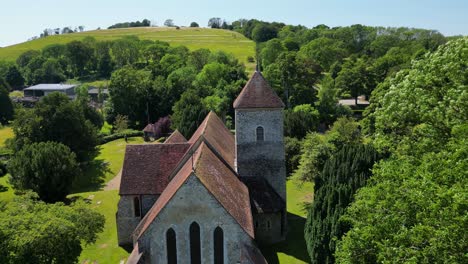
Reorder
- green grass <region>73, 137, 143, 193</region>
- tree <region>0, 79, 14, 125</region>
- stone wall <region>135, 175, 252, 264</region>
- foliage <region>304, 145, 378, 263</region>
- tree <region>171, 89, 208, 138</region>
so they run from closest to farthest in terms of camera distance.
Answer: stone wall <region>135, 175, 252, 264</region> → foliage <region>304, 145, 378, 263</region> → green grass <region>73, 137, 143, 193</region> → tree <region>171, 89, 208, 138</region> → tree <region>0, 79, 14, 125</region>

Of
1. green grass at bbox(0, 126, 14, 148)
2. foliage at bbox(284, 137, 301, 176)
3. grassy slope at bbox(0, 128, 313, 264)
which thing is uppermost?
foliage at bbox(284, 137, 301, 176)

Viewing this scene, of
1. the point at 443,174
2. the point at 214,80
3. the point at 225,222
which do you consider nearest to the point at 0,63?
the point at 214,80

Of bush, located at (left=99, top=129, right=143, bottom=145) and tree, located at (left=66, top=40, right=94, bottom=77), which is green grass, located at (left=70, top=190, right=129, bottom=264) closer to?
bush, located at (left=99, top=129, right=143, bottom=145)

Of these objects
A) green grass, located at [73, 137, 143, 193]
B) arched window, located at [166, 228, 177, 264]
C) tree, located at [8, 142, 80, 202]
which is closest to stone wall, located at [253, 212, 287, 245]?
arched window, located at [166, 228, 177, 264]

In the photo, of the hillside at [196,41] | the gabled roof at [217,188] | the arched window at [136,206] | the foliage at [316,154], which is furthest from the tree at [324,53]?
the gabled roof at [217,188]

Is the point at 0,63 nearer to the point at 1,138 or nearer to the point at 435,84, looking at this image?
the point at 1,138
